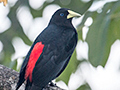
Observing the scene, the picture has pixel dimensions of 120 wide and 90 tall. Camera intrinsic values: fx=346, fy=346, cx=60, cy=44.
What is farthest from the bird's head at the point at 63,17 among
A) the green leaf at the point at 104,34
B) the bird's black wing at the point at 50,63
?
the green leaf at the point at 104,34

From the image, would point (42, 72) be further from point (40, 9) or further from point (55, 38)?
point (40, 9)

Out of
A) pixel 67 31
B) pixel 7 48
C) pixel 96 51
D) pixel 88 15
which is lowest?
pixel 7 48

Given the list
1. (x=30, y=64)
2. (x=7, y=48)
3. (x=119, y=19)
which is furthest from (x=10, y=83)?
(x=7, y=48)

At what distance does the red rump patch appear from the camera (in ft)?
9.77

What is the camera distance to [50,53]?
10.5 ft

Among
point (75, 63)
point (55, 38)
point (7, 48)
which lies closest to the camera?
point (55, 38)

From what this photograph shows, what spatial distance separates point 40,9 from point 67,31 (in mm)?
2395

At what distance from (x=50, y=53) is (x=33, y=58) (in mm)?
225

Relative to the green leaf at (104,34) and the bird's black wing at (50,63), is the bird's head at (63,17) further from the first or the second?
the green leaf at (104,34)

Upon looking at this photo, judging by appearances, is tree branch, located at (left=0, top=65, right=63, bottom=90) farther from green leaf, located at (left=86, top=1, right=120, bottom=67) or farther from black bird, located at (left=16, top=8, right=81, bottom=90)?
green leaf, located at (left=86, top=1, right=120, bottom=67)

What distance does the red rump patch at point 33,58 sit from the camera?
117 inches

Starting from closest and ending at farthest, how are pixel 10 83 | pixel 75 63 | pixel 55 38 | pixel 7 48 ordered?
pixel 10 83
pixel 55 38
pixel 75 63
pixel 7 48

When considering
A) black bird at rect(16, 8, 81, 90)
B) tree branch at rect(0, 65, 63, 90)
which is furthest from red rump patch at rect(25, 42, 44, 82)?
tree branch at rect(0, 65, 63, 90)

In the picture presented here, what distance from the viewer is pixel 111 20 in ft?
12.7
